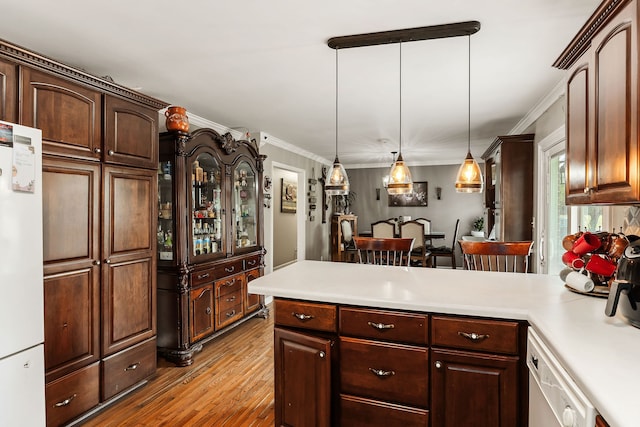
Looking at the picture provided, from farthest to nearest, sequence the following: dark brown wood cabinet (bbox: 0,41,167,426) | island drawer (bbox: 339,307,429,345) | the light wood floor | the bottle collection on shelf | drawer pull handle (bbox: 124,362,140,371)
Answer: the bottle collection on shelf
drawer pull handle (bbox: 124,362,140,371)
the light wood floor
dark brown wood cabinet (bbox: 0,41,167,426)
island drawer (bbox: 339,307,429,345)

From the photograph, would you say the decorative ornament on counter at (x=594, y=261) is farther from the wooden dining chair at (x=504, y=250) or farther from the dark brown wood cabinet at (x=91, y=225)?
the dark brown wood cabinet at (x=91, y=225)

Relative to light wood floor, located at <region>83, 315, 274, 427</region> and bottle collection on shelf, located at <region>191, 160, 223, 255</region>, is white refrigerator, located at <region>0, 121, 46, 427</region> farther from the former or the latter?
bottle collection on shelf, located at <region>191, 160, 223, 255</region>

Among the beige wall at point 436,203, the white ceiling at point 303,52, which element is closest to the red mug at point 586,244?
the white ceiling at point 303,52

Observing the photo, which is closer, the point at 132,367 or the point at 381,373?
the point at 381,373

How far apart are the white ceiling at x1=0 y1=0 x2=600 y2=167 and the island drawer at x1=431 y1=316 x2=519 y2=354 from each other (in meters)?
1.53

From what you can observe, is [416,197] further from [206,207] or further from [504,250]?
[504,250]

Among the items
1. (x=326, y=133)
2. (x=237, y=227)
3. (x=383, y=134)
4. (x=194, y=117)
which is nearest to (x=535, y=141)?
(x=383, y=134)

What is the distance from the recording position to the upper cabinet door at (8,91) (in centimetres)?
175

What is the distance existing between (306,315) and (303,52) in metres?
1.66

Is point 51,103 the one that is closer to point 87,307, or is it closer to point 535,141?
point 87,307

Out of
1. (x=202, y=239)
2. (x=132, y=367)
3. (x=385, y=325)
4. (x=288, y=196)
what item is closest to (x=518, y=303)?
(x=385, y=325)

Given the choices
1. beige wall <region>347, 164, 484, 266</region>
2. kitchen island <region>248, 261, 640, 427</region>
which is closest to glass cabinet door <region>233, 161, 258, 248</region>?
kitchen island <region>248, 261, 640, 427</region>

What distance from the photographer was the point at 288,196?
682cm

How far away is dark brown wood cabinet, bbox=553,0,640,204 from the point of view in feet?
4.01
